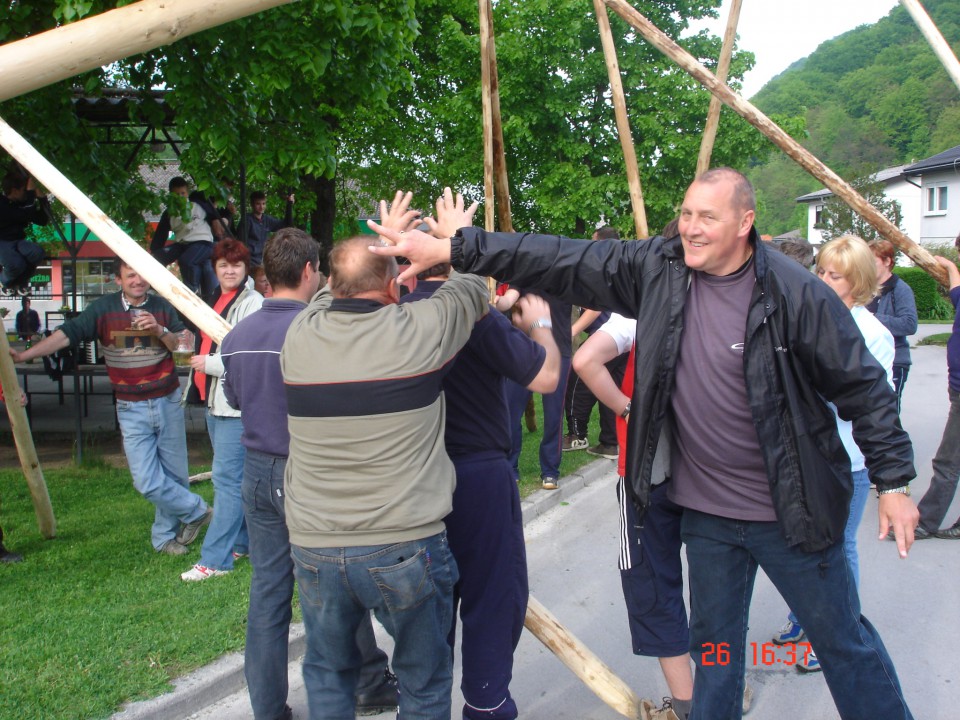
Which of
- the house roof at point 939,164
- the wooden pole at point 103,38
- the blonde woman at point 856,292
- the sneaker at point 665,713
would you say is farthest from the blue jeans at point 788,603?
the house roof at point 939,164

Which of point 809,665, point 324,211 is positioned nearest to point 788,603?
point 809,665

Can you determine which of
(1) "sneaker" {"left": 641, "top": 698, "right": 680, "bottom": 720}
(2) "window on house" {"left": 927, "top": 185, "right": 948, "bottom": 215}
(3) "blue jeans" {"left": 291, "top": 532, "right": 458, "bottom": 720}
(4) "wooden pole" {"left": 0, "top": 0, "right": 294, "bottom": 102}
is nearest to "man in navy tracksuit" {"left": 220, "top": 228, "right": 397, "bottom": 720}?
(3) "blue jeans" {"left": 291, "top": 532, "right": 458, "bottom": 720}

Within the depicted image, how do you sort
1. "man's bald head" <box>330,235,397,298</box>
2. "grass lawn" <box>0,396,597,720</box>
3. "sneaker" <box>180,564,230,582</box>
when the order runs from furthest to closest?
1. "sneaker" <box>180,564,230,582</box>
2. "grass lawn" <box>0,396,597,720</box>
3. "man's bald head" <box>330,235,397,298</box>

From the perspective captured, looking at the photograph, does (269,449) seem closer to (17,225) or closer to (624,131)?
(624,131)

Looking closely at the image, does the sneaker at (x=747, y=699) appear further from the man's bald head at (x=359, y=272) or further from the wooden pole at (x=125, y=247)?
the wooden pole at (x=125, y=247)

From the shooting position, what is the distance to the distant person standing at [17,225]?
353 inches

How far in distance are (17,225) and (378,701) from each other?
7.46 m

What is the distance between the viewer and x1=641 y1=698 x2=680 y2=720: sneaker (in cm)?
356

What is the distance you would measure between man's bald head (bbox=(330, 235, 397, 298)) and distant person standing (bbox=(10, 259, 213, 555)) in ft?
10.1

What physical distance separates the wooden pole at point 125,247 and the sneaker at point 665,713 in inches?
94.3

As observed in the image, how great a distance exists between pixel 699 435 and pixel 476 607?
1067 mm

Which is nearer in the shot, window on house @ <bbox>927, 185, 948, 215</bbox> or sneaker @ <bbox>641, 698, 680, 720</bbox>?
sneaker @ <bbox>641, 698, 680, 720</bbox>

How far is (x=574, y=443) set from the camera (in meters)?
9.42
